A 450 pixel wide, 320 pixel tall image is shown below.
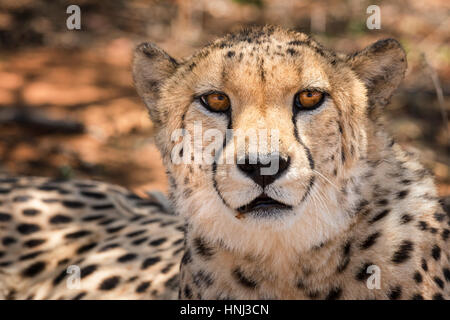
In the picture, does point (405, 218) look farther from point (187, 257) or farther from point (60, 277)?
point (60, 277)

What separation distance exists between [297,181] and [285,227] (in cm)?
16

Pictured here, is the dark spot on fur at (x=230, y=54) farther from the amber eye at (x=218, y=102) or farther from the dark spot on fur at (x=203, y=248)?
the dark spot on fur at (x=203, y=248)

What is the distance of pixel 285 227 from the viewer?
6.53ft

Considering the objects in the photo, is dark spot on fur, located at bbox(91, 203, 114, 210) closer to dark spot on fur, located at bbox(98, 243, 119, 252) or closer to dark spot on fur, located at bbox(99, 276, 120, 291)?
dark spot on fur, located at bbox(98, 243, 119, 252)

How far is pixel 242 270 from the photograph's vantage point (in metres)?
2.15

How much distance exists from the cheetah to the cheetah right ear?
50 millimetres

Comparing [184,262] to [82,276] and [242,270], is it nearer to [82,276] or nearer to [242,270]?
[242,270]

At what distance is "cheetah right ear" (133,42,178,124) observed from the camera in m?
2.45

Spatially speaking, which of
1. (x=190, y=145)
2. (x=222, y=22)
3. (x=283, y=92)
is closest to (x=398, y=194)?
(x=283, y=92)

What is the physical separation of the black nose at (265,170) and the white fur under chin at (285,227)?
0.57ft

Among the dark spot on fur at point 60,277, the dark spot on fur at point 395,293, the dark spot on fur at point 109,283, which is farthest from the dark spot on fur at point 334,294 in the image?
the dark spot on fur at point 60,277

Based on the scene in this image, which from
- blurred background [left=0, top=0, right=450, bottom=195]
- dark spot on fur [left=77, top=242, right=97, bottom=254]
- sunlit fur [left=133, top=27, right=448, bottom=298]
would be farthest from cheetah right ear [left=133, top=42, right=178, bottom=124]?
blurred background [left=0, top=0, right=450, bottom=195]

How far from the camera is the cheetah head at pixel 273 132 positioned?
6.32 feet
